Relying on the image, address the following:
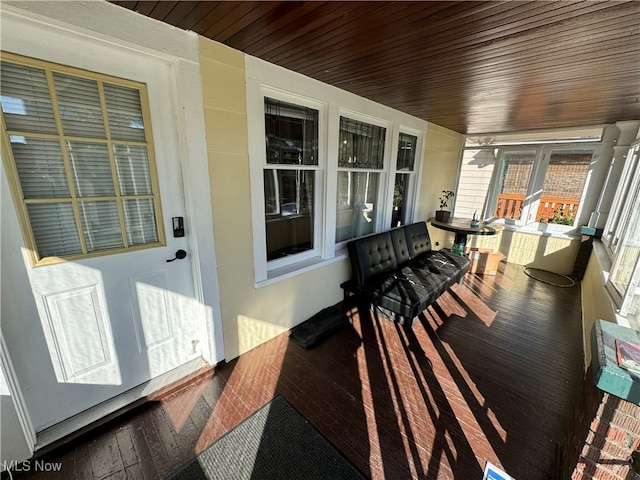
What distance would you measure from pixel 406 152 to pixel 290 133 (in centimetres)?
214

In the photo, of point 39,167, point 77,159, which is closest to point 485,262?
point 77,159

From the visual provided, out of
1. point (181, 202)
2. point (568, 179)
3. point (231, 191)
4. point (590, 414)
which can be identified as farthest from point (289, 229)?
point (568, 179)

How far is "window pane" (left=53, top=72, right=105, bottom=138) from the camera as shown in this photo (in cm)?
130

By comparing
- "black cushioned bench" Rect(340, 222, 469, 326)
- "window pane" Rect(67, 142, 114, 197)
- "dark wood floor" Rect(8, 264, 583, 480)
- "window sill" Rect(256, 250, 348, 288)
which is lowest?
"dark wood floor" Rect(8, 264, 583, 480)

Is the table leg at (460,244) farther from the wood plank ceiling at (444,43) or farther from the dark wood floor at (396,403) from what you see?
the wood plank ceiling at (444,43)

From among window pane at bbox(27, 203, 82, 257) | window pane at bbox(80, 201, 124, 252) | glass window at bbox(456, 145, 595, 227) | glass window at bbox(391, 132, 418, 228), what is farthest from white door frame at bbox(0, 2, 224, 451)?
glass window at bbox(456, 145, 595, 227)

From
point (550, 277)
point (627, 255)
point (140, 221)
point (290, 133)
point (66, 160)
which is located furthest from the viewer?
point (550, 277)

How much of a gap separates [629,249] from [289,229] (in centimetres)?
289

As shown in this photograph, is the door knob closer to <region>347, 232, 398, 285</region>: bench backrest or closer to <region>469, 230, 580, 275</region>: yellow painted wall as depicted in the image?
<region>347, 232, 398, 285</region>: bench backrest

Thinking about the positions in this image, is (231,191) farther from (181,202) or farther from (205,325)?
(205,325)

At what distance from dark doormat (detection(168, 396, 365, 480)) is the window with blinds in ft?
4.23

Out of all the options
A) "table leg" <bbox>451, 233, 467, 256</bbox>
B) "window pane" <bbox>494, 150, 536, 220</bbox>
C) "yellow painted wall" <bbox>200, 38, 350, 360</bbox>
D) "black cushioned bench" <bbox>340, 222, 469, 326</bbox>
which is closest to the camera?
"yellow painted wall" <bbox>200, 38, 350, 360</bbox>

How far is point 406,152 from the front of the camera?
12.4ft

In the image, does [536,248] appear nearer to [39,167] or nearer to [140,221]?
[140,221]
